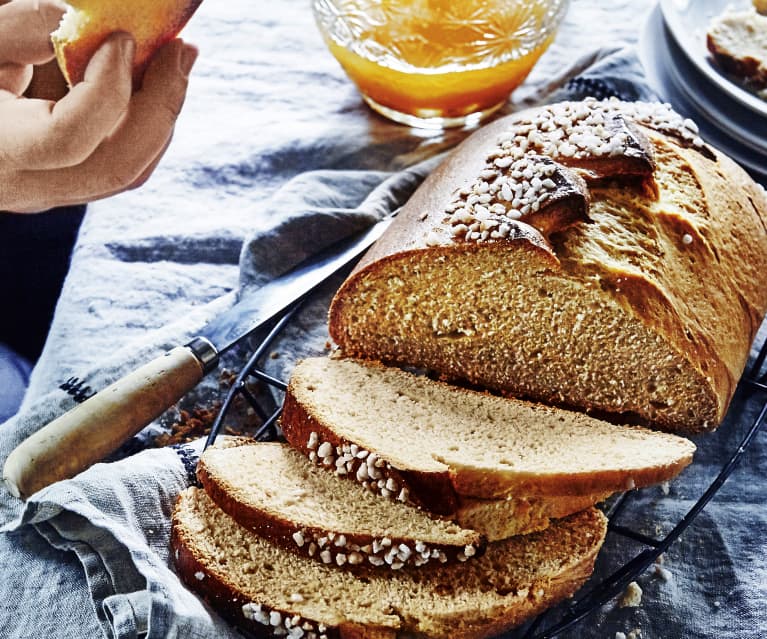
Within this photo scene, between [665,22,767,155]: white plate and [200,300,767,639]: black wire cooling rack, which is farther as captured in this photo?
[665,22,767,155]: white plate

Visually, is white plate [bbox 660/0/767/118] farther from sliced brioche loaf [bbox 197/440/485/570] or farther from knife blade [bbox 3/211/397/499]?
sliced brioche loaf [bbox 197/440/485/570]

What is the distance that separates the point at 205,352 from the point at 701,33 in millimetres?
2244

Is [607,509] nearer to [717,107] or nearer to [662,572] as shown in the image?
[662,572]

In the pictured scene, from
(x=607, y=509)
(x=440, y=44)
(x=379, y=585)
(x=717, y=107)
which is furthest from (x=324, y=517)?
(x=717, y=107)

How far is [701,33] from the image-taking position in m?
3.32

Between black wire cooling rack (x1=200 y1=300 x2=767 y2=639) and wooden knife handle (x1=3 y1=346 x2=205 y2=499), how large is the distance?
A: 0.50 ft

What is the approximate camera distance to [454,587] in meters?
1.93

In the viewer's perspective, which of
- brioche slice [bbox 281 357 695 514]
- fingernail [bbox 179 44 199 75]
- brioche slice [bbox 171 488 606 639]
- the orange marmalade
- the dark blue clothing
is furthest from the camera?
the dark blue clothing

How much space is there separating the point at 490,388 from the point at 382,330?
33cm

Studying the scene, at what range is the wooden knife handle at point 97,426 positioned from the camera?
2088mm

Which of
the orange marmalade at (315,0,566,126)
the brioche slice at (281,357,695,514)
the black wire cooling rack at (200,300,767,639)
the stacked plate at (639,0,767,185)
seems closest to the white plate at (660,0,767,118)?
the stacked plate at (639,0,767,185)

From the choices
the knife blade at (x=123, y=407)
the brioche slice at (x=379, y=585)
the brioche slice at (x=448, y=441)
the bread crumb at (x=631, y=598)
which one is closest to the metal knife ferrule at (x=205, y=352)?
the knife blade at (x=123, y=407)

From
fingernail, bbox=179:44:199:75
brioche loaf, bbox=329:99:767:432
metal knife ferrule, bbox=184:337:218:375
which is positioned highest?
fingernail, bbox=179:44:199:75

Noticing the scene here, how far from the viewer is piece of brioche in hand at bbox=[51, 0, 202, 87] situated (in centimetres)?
188
